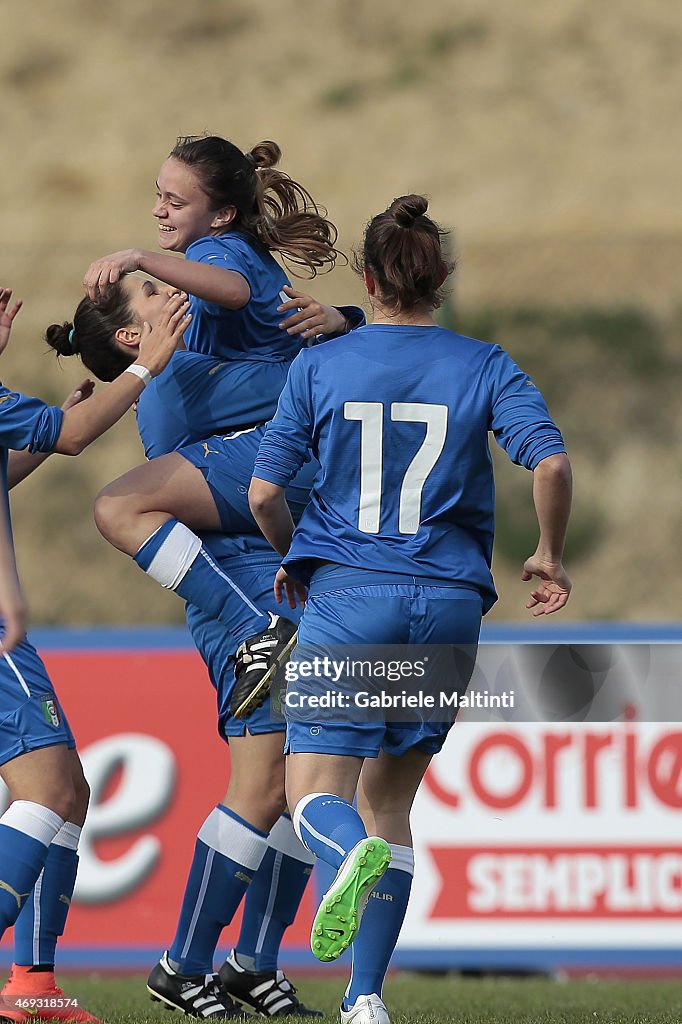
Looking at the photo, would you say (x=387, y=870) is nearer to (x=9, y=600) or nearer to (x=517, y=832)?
(x=9, y=600)

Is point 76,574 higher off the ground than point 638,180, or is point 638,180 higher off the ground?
point 638,180

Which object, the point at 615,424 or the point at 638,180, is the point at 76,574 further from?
the point at 638,180

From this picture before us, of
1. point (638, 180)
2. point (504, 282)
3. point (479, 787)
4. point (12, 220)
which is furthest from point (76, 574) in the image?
point (638, 180)

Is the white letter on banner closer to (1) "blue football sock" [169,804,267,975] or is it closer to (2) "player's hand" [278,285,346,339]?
(1) "blue football sock" [169,804,267,975]

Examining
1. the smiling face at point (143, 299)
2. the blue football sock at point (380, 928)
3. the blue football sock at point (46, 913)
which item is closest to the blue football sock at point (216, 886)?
the blue football sock at point (46, 913)

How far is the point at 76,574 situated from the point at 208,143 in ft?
33.9

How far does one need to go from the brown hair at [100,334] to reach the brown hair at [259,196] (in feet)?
1.36

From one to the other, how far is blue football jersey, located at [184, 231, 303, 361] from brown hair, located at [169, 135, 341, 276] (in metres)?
0.07

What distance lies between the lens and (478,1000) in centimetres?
541

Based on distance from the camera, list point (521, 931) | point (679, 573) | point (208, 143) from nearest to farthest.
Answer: point (208, 143)
point (521, 931)
point (679, 573)

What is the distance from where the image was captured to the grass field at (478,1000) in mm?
4438

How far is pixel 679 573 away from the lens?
45.8 ft

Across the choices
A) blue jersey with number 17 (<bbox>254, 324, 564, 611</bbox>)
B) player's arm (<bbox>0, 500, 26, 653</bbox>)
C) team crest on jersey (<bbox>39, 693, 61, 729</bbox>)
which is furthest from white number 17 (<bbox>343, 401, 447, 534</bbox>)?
team crest on jersey (<bbox>39, 693, 61, 729</bbox>)

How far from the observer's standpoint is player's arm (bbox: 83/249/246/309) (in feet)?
12.9
